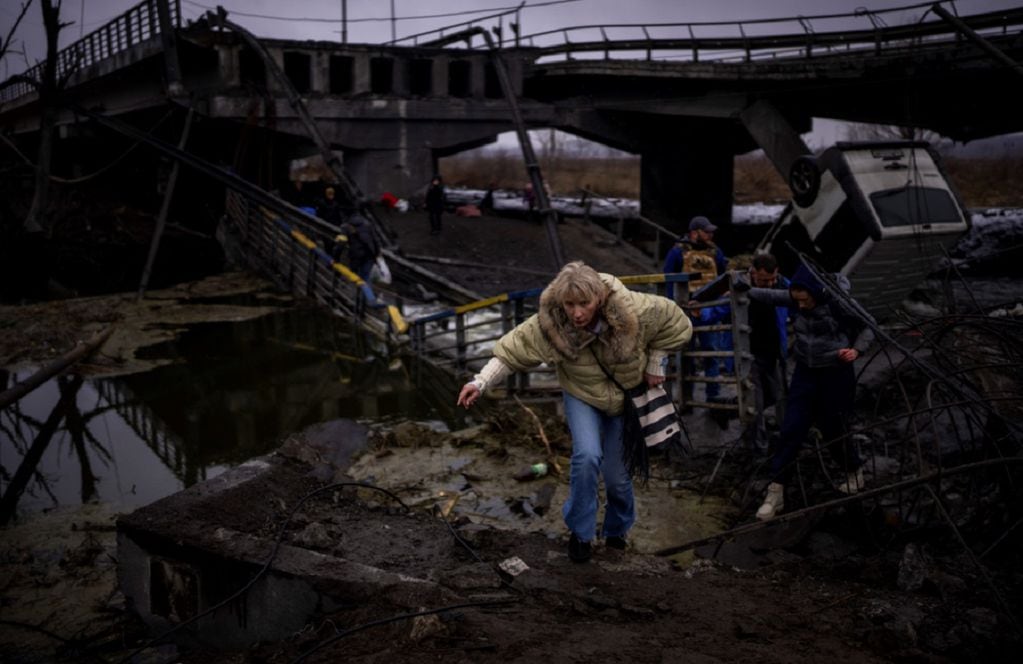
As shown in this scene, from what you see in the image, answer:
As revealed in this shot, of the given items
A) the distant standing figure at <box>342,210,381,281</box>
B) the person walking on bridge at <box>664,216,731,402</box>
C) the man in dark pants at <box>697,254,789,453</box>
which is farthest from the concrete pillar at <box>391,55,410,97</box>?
the man in dark pants at <box>697,254,789,453</box>

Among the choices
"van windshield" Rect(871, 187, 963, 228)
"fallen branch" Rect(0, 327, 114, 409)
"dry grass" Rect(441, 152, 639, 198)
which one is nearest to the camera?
"fallen branch" Rect(0, 327, 114, 409)

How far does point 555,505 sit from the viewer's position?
263 inches

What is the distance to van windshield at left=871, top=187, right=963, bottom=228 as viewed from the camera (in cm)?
1285

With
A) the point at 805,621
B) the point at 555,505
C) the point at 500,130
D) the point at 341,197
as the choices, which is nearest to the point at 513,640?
the point at 805,621

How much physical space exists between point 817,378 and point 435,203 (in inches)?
843

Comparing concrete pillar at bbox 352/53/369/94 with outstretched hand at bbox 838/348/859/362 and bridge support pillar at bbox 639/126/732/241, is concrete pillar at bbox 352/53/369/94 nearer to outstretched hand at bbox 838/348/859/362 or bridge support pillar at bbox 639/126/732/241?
bridge support pillar at bbox 639/126/732/241

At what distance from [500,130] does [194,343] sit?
2028cm

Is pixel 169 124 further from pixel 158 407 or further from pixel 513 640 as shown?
pixel 513 640

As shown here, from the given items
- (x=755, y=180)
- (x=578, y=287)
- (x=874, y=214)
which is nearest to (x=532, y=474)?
(x=578, y=287)

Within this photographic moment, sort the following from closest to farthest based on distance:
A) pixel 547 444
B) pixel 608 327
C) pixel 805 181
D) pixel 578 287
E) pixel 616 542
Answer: pixel 578 287 < pixel 608 327 < pixel 616 542 < pixel 547 444 < pixel 805 181

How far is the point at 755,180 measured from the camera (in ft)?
161

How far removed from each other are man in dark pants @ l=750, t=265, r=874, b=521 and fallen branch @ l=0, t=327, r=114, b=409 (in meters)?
6.75

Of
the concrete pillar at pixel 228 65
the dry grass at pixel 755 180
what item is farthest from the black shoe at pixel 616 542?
the concrete pillar at pixel 228 65

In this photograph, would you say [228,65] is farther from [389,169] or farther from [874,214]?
[874,214]
